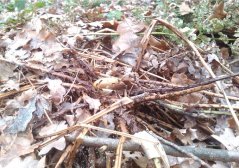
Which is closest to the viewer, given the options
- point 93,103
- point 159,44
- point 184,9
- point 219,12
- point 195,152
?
point 195,152

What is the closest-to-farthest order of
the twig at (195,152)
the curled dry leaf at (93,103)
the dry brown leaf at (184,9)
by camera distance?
1. the twig at (195,152)
2. the curled dry leaf at (93,103)
3. the dry brown leaf at (184,9)

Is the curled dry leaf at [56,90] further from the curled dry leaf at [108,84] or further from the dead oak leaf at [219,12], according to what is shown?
the dead oak leaf at [219,12]

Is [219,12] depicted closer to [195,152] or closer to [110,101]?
[110,101]

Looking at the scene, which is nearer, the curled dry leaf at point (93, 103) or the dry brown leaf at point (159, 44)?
the curled dry leaf at point (93, 103)

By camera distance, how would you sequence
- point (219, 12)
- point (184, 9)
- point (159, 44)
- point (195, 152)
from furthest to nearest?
1. point (184, 9)
2. point (219, 12)
3. point (159, 44)
4. point (195, 152)

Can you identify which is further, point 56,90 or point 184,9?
point 184,9

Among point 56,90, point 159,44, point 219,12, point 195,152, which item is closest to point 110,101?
point 56,90

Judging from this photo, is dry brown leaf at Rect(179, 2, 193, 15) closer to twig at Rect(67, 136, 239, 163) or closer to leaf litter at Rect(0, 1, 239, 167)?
leaf litter at Rect(0, 1, 239, 167)

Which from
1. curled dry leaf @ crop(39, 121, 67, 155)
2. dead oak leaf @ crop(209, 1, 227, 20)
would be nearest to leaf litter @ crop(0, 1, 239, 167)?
curled dry leaf @ crop(39, 121, 67, 155)

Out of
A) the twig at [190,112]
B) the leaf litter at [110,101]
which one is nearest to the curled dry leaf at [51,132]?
the leaf litter at [110,101]
